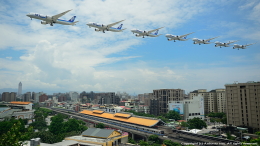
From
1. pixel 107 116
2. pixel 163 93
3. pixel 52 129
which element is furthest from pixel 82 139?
pixel 163 93

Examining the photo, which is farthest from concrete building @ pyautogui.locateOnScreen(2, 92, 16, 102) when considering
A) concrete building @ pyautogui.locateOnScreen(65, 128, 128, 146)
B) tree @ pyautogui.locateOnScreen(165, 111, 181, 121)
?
concrete building @ pyautogui.locateOnScreen(65, 128, 128, 146)

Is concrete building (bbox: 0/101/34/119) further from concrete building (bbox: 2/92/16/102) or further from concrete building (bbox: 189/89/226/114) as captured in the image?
→ concrete building (bbox: 189/89/226/114)

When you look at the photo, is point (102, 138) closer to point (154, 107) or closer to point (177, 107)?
point (177, 107)

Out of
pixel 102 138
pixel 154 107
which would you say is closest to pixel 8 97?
pixel 154 107

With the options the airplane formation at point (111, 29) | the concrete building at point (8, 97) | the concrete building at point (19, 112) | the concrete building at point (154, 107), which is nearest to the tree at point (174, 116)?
the concrete building at point (154, 107)

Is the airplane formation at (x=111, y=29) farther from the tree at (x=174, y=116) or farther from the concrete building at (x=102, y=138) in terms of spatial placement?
the tree at (x=174, y=116)

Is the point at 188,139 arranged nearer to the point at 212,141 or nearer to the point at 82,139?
the point at 212,141
